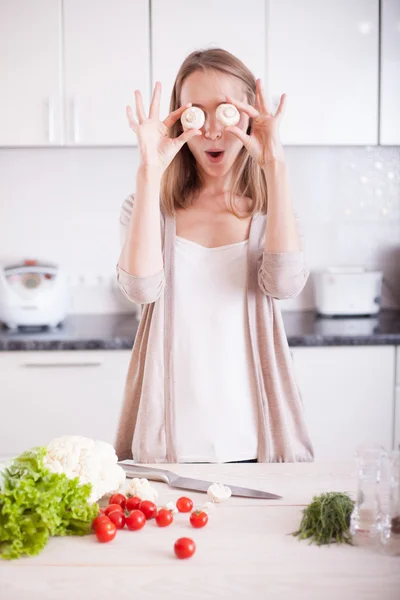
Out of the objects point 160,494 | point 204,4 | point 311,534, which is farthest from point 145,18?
point 311,534

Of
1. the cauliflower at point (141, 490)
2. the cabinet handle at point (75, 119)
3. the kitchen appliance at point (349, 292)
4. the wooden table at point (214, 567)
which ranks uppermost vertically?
the cabinet handle at point (75, 119)

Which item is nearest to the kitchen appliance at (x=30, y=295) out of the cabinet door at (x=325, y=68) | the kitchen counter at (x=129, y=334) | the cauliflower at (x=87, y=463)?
the kitchen counter at (x=129, y=334)

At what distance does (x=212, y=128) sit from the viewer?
159 cm

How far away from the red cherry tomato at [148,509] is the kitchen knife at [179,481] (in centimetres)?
14

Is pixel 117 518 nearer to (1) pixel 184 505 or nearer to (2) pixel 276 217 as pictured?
(1) pixel 184 505

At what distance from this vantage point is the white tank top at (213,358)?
1581 millimetres

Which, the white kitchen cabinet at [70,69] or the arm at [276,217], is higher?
the white kitchen cabinet at [70,69]

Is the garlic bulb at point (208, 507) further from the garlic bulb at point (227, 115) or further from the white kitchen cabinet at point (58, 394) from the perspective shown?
the white kitchen cabinet at point (58, 394)

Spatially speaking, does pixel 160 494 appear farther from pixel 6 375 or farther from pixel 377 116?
pixel 377 116

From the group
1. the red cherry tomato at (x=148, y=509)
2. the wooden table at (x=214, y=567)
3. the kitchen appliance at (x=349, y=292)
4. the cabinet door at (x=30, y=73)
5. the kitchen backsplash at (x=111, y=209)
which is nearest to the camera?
the wooden table at (x=214, y=567)

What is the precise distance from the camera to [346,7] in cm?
279

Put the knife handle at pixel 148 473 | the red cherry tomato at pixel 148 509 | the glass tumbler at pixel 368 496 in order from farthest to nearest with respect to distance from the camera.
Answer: the knife handle at pixel 148 473 < the red cherry tomato at pixel 148 509 < the glass tumbler at pixel 368 496

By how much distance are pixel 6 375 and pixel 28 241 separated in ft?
2.56

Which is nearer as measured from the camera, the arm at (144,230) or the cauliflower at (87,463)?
the cauliflower at (87,463)
